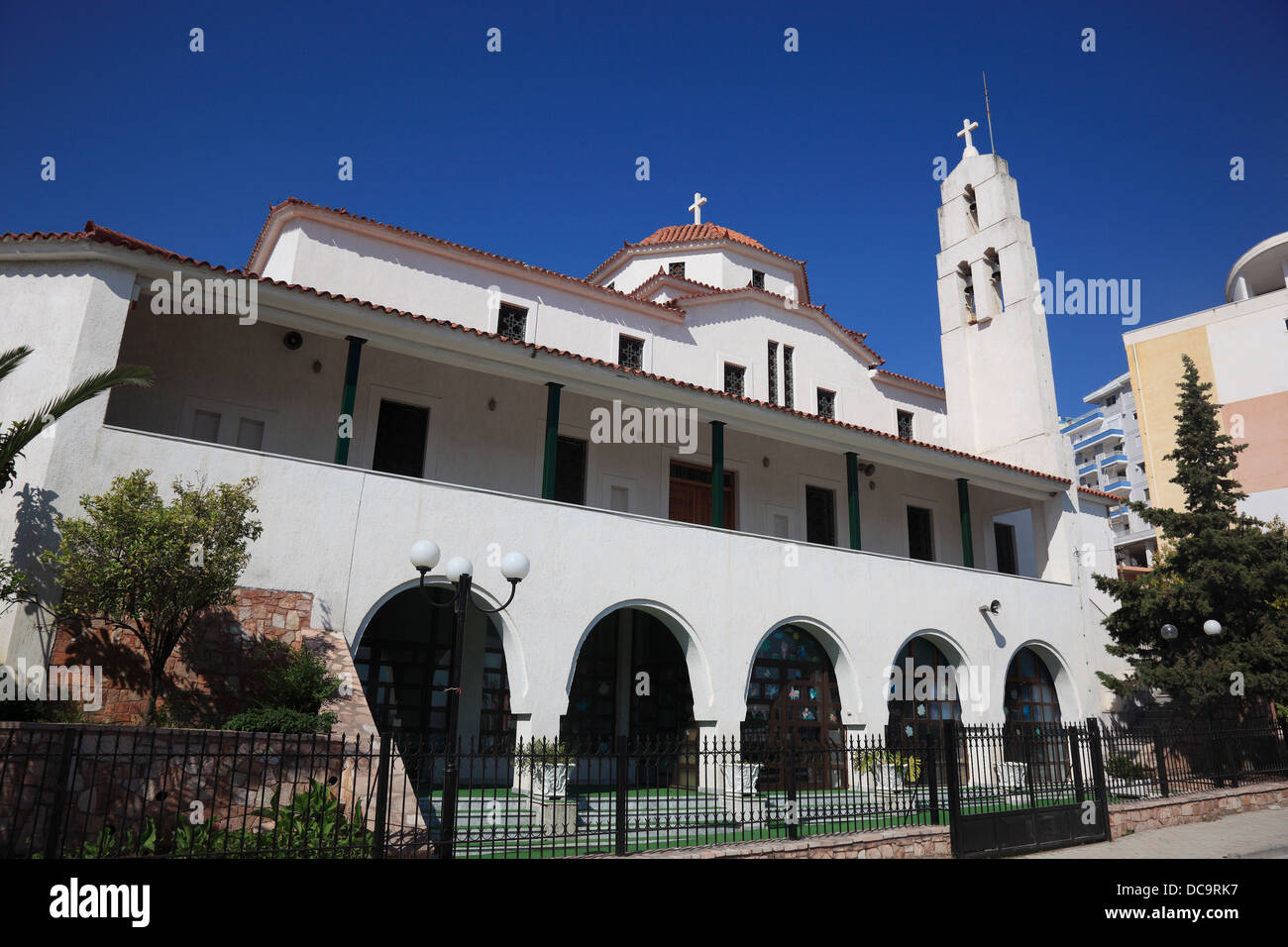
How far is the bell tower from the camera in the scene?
20797 millimetres

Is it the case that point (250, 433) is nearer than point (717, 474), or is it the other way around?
point (250, 433)

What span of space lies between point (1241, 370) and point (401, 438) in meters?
32.6

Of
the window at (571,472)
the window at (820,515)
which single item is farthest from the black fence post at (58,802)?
the window at (820,515)

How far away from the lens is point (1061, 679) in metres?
18.5

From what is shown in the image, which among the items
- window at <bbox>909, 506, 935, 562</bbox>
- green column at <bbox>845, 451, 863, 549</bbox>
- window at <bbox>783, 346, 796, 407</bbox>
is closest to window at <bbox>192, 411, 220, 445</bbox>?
green column at <bbox>845, 451, 863, 549</bbox>

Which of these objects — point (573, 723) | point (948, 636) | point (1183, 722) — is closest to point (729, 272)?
point (948, 636)

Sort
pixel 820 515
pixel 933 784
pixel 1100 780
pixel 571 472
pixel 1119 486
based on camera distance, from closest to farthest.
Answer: pixel 933 784 < pixel 1100 780 < pixel 571 472 < pixel 820 515 < pixel 1119 486

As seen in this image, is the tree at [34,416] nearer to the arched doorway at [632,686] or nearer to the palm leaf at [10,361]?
the palm leaf at [10,361]

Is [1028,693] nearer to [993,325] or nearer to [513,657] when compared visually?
[993,325]

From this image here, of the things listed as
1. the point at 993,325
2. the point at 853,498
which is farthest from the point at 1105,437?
the point at 853,498

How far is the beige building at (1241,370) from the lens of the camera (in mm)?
30391

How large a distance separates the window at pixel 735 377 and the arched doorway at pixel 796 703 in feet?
23.8

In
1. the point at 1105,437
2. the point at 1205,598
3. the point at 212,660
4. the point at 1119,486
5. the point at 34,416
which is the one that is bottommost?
the point at 212,660
